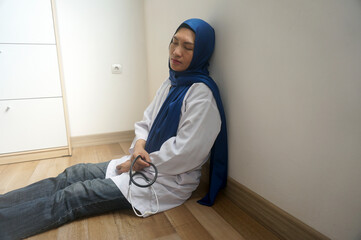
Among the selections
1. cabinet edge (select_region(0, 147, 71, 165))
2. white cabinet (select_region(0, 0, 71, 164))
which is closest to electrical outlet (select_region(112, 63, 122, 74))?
white cabinet (select_region(0, 0, 71, 164))

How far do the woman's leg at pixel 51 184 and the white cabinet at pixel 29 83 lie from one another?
2.13 ft

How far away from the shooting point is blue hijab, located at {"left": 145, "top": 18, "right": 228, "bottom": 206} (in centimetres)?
99

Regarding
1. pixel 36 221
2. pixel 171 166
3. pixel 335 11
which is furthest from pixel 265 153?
pixel 36 221

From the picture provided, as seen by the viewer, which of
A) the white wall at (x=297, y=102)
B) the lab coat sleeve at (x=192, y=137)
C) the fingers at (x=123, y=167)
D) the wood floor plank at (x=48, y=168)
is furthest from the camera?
the wood floor plank at (x=48, y=168)

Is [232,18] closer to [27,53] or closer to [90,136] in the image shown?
[27,53]

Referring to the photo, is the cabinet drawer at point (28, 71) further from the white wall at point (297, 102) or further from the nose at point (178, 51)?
the white wall at point (297, 102)

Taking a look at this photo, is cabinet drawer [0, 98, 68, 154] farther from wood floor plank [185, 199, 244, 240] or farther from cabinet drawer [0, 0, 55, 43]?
wood floor plank [185, 199, 244, 240]

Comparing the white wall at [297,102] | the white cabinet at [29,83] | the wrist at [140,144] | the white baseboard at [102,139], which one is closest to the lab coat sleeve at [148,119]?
the wrist at [140,144]

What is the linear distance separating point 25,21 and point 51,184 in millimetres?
1095

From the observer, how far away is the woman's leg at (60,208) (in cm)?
82

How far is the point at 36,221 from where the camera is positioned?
2.78 feet

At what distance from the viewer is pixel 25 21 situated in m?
1.43

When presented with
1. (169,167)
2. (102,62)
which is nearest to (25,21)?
(102,62)

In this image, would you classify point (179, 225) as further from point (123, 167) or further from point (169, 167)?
point (123, 167)
